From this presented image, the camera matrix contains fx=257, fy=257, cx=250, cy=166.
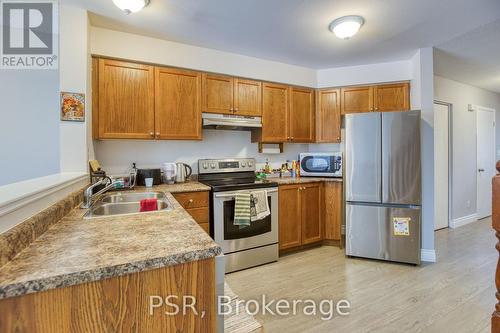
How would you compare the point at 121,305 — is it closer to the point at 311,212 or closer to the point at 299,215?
the point at 299,215

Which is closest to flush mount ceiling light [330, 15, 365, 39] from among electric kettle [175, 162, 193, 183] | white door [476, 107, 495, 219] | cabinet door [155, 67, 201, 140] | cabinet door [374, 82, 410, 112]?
cabinet door [374, 82, 410, 112]

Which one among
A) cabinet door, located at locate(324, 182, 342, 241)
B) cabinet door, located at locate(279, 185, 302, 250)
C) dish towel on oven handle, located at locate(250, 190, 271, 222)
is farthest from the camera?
cabinet door, located at locate(324, 182, 342, 241)

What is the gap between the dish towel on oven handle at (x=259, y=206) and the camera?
2.77 meters

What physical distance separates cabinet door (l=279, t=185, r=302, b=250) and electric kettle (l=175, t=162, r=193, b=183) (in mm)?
1143

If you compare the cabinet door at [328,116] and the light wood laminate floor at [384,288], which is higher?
the cabinet door at [328,116]

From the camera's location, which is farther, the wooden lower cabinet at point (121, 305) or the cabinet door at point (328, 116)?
the cabinet door at point (328, 116)

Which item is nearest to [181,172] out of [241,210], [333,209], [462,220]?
[241,210]

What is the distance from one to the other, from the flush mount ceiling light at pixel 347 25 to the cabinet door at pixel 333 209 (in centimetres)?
180

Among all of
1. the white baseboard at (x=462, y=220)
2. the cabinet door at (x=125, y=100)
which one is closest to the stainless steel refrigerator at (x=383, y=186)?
the white baseboard at (x=462, y=220)

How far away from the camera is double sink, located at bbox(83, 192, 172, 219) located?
69.7 inches

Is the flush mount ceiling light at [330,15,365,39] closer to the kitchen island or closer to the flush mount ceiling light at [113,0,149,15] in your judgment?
the flush mount ceiling light at [113,0,149,15]

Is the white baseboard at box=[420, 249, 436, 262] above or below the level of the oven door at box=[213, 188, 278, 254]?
below

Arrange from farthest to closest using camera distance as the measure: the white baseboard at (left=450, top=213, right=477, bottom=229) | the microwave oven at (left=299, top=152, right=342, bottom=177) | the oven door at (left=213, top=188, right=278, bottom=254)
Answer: the white baseboard at (left=450, top=213, right=477, bottom=229) < the microwave oven at (left=299, top=152, right=342, bottom=177) < the oven door at (left=213, top=188, right=278, bottom=254)

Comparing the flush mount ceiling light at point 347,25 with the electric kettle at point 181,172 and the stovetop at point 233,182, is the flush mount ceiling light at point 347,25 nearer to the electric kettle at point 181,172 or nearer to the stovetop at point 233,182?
the stovetop at point 233,182
